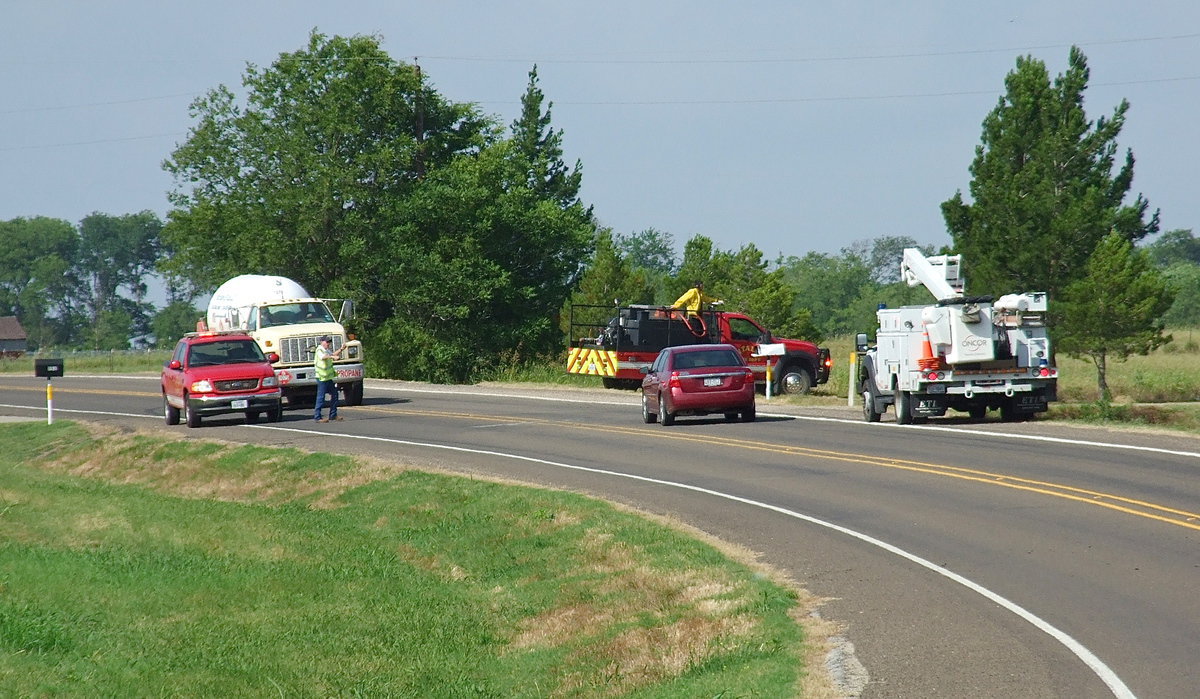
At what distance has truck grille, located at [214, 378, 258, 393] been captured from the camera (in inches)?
1201

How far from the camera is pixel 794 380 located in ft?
123

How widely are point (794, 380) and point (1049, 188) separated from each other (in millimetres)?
8791

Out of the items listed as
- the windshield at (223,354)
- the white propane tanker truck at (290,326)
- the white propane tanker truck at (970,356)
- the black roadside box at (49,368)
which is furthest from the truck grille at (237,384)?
the white propane tanker truck at (970,356)

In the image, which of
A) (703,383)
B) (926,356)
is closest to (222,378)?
(703,383)

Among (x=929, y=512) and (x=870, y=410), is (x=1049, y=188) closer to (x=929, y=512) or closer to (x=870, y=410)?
(x=870, y=410)

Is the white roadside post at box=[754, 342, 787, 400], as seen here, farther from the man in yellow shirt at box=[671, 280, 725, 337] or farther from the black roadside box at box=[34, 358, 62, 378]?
the black roadside box at box=[34, 358, 62, 378]

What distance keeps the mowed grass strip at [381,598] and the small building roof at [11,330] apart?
431 feet

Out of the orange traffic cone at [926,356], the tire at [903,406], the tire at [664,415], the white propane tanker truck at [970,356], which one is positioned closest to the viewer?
the white propane tanker truck at [970,356]

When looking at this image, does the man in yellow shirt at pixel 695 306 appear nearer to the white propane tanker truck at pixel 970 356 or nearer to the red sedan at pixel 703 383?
the red sedan at pixel 703 383

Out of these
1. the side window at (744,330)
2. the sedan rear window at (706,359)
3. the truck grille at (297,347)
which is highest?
the side window at (744,330)

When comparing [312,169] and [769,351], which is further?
[312,169]

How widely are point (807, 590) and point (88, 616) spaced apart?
777 cm

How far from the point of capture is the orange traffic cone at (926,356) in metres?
26.1

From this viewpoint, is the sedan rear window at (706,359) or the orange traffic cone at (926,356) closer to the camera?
the orange traffic cone at (926,356)
